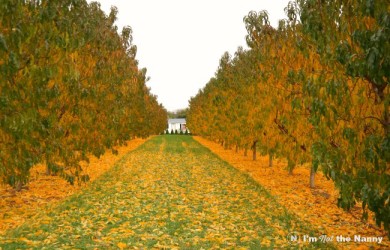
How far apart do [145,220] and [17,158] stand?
124 inches

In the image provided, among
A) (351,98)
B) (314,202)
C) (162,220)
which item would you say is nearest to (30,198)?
(162,220)

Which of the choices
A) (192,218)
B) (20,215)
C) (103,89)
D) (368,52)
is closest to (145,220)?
(192,218)

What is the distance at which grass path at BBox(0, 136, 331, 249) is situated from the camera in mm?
7141

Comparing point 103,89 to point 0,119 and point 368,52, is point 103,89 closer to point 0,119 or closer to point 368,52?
point 0,119

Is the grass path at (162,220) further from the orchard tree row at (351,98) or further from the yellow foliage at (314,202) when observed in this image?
the orchard tree row at (351,98)

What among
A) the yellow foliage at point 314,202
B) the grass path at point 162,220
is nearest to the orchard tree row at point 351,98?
the yellow foliage at point 314,202

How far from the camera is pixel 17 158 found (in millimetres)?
8258

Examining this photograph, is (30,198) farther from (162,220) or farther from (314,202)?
(314,202)

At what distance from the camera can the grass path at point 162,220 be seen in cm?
714

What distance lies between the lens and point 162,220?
348 inches

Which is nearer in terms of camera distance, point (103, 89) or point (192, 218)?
point (192, 218)

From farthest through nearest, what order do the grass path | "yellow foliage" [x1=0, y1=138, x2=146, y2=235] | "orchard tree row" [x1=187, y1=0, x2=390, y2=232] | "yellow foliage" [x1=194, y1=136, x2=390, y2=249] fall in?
"yellow foliage" [x1=0, y1=138, x2=146, y2=235], "yellow foliage" [x1=194, y1=136, x2=390, y2=249], the grass path, "orchard tree row" [x1=187, y1=0, x2=390, y2=232]

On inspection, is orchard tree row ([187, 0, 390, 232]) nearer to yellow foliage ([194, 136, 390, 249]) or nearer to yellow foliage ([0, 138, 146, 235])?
yellow foliage ([194, 136, 390, 249])

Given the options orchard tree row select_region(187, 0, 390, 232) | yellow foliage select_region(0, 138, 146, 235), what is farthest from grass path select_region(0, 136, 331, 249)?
orchard tree row select_region(187, 0, 390, 232)
